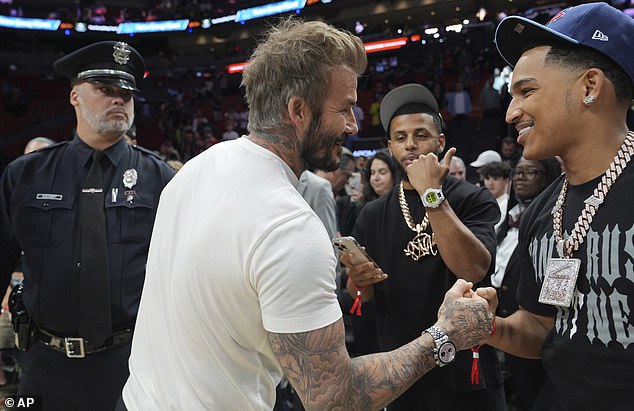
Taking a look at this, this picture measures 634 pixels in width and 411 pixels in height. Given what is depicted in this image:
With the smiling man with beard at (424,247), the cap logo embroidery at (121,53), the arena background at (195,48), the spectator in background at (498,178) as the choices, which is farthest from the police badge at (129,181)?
the arena background at (195,48)

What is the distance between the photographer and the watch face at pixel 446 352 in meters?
1.58

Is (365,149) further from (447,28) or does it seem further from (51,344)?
(51,344)

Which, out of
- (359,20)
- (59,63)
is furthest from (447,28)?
(59,63)

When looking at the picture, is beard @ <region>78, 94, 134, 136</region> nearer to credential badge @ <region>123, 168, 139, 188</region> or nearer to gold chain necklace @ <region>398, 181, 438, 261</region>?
credential badge @ <region>123, 168, 139, 188</region>

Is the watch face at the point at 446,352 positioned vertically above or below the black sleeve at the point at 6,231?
below

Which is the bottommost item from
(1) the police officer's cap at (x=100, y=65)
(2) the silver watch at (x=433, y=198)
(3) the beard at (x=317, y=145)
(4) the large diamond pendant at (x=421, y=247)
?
(4) the large diamond pendant at (x=421, y=247)

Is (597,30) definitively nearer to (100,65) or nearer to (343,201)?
(100,65)

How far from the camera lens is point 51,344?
8.76ft

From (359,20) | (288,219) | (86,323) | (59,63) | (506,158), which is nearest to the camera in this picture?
(288,219)

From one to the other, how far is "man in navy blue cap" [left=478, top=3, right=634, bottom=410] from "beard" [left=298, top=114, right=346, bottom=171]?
1.79 ft

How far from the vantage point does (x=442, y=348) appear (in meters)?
1.59

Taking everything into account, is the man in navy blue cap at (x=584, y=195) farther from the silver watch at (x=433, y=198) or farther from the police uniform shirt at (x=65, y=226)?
the police uniform shirt at (x=65, y=226)

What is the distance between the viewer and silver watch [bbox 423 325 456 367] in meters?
1.57

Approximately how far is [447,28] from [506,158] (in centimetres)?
824
